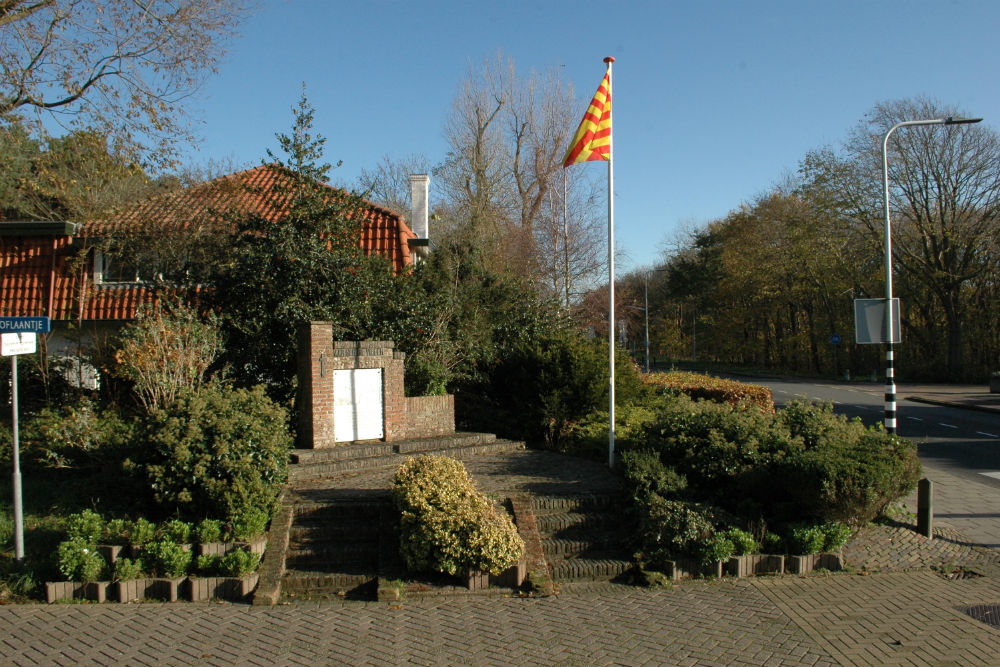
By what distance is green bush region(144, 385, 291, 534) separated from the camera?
7723mm

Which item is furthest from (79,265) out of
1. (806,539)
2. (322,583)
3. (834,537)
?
(834,537)

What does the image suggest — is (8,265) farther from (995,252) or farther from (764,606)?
(995,252)

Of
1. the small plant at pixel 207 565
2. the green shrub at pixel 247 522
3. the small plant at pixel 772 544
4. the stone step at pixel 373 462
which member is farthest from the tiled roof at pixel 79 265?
the small plant at pixel 772 544

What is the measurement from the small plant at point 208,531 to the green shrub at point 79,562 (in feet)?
3.00

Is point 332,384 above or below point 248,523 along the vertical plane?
above

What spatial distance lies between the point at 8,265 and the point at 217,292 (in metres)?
A: 9.08

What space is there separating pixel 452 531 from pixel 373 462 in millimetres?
3651

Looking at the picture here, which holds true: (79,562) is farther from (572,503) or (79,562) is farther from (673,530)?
(673,530)

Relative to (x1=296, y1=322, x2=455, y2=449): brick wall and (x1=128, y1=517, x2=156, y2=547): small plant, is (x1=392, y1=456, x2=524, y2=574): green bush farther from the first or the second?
(x1=296, y1=322, x2=455, y2=449): brick wall

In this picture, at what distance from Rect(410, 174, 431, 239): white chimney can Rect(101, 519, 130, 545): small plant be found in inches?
661

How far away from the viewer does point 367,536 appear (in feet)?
26.5

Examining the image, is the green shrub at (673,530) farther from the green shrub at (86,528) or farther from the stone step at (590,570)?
the green shrub at (86,528)

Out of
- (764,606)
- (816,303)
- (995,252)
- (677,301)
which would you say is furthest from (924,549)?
(677,301)

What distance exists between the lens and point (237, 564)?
7.12 meters
